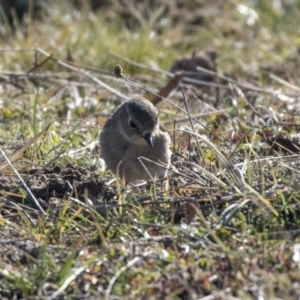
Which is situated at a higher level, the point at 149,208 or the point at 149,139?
the point at 149,208

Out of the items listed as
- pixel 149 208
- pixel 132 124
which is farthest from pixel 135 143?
pixel 149 208

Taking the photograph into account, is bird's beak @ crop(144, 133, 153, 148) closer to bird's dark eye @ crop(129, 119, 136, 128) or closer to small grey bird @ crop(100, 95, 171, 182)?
small grey bird @ crop(100, 95, 171, 182)

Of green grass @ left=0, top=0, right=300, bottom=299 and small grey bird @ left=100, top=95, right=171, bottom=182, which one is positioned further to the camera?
small grey bird @ left=100, top=95, right=171, bottom=182

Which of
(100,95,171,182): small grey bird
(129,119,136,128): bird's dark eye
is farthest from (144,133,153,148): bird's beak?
(129,119,136,128): bird's dark eye

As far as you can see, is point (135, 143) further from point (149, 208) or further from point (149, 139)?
point (149, 208)

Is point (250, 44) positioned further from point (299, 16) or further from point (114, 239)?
point (114, 239)

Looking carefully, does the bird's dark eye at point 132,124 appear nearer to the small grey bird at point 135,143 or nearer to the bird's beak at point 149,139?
the small grey bird at point 135,143

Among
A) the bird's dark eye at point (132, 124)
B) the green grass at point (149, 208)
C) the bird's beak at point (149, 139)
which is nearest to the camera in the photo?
the green grass at point (149, 208)

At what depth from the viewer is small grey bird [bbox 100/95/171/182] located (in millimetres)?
6781

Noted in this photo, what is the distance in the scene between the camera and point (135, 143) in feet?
22.9

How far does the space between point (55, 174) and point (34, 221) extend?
0.78m

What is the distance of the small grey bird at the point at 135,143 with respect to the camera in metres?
6.78

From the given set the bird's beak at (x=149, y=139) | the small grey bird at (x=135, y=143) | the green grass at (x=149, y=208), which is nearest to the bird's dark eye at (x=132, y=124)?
the small grey bird at (x=135, y=143)

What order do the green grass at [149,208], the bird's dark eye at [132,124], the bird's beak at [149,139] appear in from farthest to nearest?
1. the bird's dark eye at [132,124]
2. the bird's beak at [149,139]
3. the green grass at [149,208]
